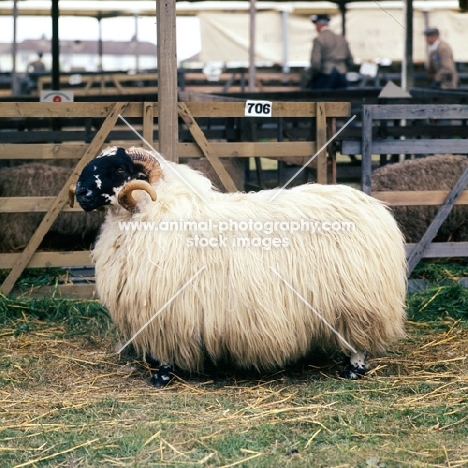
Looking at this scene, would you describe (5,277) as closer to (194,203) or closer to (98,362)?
(98,362)

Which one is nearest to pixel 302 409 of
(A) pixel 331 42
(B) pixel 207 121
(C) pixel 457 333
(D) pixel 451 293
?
(C) pixel 457 333

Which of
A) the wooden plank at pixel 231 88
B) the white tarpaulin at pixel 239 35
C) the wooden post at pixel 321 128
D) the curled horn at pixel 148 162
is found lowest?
the curled horn at pixel 148 162

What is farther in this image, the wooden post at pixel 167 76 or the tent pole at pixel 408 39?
the tent pole at pixel 408 39

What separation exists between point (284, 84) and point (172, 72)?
46.3ft

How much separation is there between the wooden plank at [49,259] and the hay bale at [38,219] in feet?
3.53

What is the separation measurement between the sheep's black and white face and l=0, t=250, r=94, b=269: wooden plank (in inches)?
70.5

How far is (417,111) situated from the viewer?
686cm

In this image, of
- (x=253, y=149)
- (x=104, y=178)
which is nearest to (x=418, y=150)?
(x=253, y=149)

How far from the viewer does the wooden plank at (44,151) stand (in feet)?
22.3

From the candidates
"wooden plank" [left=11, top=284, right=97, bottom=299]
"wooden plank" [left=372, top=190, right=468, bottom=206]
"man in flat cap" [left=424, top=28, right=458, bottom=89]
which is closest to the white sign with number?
"wooden plank" [left=372, top=190, right=468, bottom=206]

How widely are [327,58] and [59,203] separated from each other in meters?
8.30

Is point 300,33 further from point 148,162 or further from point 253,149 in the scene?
point 148,162

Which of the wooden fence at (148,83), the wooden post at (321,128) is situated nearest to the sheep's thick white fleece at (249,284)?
the wooden post at (321,128)

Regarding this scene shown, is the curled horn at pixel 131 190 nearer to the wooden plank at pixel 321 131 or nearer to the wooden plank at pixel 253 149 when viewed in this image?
the wooden plank at pixel 253 149
